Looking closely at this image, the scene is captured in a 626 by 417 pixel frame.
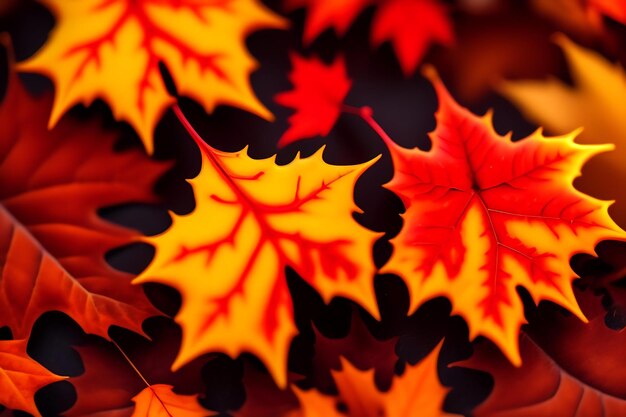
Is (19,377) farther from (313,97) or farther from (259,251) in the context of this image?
(313,97)

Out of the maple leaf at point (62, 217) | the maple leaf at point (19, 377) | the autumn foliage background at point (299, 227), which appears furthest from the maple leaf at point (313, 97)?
the maple leaf at point (19, 377)

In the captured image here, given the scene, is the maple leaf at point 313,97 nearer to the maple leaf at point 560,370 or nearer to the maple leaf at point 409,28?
the maple leaf at point 409,28

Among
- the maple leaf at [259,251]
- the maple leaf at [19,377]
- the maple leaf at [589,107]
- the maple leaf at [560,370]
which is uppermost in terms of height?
the maple leaf at [589,107]

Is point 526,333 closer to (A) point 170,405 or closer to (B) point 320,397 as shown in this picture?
(B) point 320,397

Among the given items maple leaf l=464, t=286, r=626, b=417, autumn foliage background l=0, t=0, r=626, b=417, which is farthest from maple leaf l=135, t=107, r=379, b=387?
maple leaf l=464, t=286, r=626, b=417

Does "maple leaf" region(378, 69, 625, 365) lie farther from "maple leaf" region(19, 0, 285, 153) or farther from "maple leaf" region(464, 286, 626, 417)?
"maple leaf" region(19, 0, 285, 153)

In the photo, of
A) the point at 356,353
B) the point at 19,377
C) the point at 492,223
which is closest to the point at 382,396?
the point at 356,353

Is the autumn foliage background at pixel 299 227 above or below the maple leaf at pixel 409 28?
below
